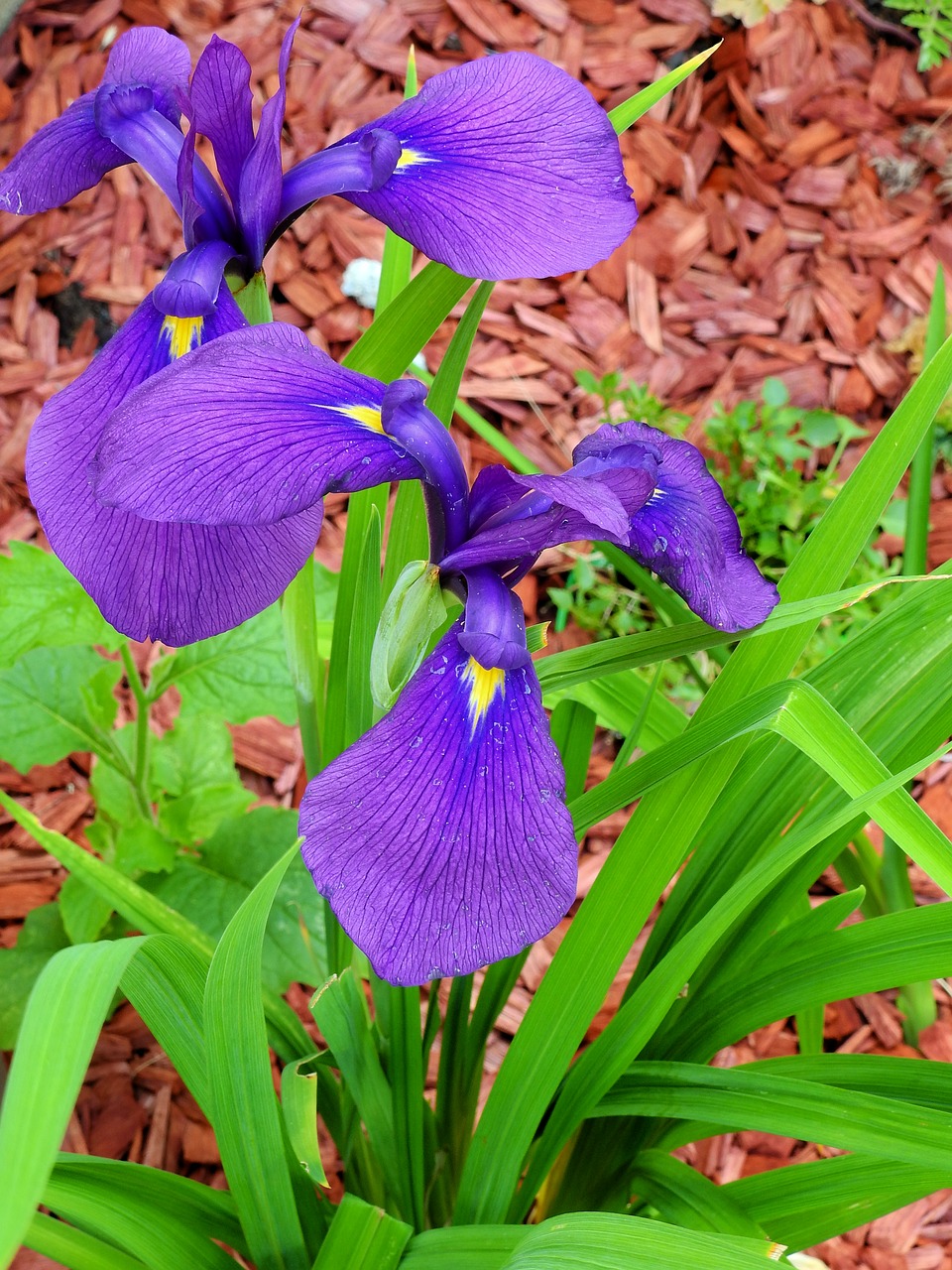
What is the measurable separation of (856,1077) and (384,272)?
2.33ft

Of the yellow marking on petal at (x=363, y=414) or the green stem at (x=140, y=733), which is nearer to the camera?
the yellow marking on petal at (x=363, y=414)

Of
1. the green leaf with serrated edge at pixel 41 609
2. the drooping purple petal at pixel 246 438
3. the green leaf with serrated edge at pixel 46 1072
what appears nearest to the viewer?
the green leaf with serrated edge at pixel 46 1072

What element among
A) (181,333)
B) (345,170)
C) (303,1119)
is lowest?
(303,1119)

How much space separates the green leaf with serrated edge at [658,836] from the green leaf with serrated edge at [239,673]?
419mm

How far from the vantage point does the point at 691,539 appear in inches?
25.1

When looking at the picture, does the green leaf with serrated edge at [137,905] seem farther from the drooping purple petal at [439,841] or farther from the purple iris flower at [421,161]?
the purple iris flower at [421,161]

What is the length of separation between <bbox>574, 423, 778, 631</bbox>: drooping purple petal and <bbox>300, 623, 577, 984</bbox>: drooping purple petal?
0.44 ft

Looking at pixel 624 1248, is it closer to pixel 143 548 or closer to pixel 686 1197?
pixel 686 1197

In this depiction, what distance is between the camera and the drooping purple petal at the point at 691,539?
618 mm

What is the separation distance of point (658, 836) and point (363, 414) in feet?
1.13

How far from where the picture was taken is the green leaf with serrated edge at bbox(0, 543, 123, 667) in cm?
88

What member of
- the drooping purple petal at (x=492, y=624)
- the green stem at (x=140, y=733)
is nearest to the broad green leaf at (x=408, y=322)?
the drooping purple petal at (x=492, y=624)

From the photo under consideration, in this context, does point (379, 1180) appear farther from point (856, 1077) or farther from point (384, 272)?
point (384, 272)

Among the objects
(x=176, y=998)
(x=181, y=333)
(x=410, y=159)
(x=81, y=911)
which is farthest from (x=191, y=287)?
(x=81, y=911)
